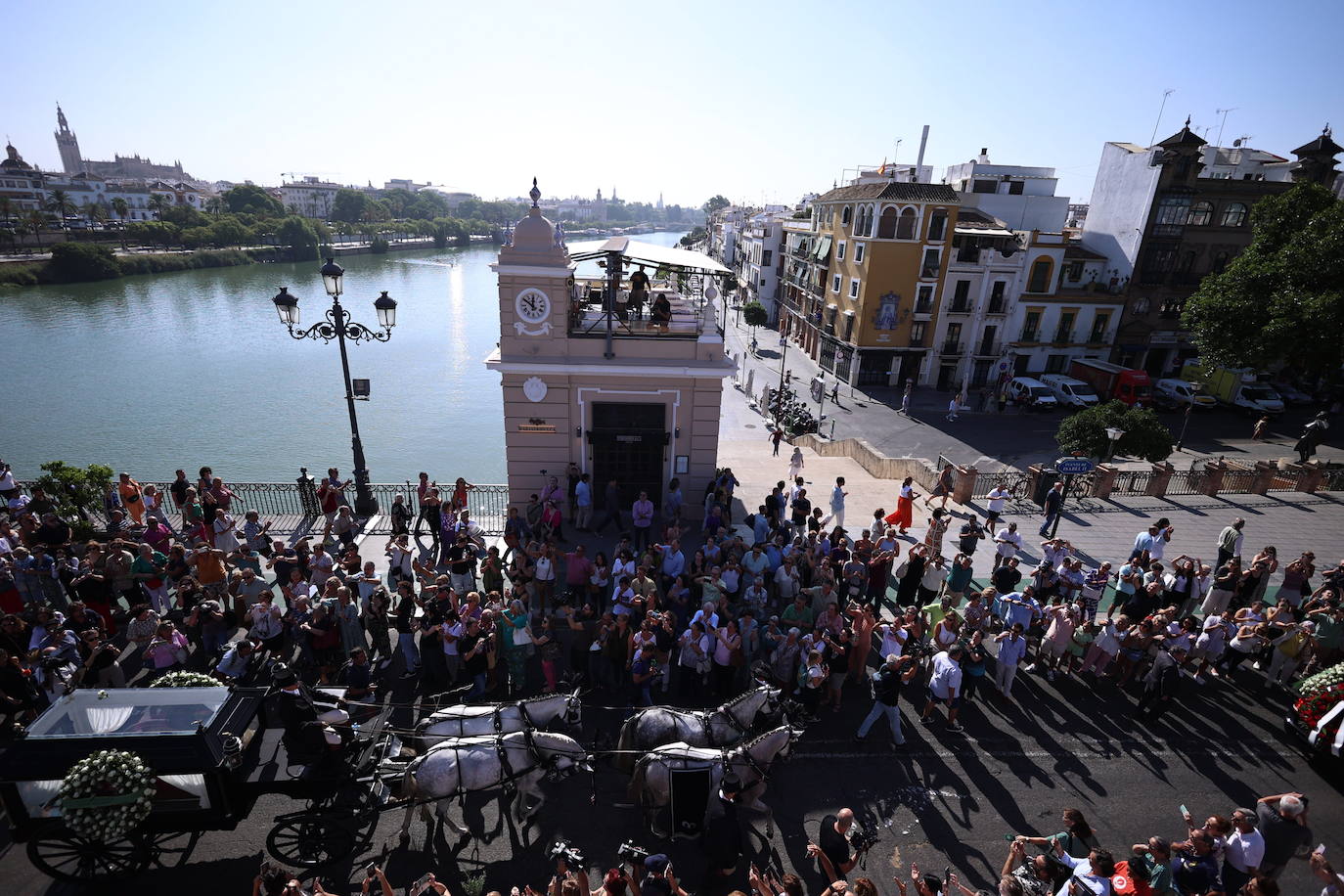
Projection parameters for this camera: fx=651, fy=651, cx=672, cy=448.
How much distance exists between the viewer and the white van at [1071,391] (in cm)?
Answer: 3253

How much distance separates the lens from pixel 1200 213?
115 feet

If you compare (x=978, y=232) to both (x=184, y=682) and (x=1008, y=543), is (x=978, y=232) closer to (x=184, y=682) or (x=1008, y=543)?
(x=1008, y=543)

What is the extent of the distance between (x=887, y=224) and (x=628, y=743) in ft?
111

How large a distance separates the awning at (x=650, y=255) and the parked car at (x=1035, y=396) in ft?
83.9

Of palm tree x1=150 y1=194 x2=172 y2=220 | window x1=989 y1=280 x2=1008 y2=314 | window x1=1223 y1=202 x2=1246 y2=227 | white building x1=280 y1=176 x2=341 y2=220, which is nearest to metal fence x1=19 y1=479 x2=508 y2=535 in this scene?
window x1=989 y1=280 x2=1008 y2=314

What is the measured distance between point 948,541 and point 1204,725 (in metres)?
5.80

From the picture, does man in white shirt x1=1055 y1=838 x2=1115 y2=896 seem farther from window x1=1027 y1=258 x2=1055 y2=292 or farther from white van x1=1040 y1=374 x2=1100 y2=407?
window x1=1027 y1=258 x2=1055 y2=292

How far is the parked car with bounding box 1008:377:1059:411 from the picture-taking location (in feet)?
108

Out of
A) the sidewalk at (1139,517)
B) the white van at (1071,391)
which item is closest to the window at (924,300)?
the white van at (1071,391)

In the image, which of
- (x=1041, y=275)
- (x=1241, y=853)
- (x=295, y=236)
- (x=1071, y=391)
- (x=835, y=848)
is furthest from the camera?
(x=295, y=236)

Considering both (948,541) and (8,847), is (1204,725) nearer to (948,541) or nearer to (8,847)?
(948,541)

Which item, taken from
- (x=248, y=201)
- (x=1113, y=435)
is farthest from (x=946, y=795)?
(x=248, y=201)

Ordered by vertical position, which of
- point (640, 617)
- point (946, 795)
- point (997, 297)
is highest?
point (997, 297)

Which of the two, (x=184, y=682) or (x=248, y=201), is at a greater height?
(x=248, y=201)
